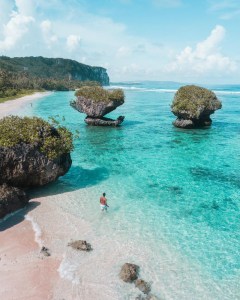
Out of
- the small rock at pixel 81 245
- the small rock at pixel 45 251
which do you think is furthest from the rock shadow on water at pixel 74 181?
the small rock at pixel 81 245

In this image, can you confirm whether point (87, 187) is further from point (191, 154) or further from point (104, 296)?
point (191, 154)

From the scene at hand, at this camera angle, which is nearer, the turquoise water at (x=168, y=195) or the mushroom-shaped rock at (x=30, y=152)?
the turquoise water at (x=168, y=195)

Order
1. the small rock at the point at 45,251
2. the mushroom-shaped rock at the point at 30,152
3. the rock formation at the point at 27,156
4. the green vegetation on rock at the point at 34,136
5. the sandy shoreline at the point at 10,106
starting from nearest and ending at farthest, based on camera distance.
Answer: the small rock at the point at 45,251
the rock formation at the point at 27,156
the mushroom-shaped rock at the point at 30,152
the green vegetation on rock at the point at 34,136
the sandy shoreline at the point at 10,106

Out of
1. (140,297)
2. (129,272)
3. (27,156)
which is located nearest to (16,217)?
(27,156)

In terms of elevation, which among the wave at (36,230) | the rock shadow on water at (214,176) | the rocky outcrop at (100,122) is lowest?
the rock shadow on water at (214,176)

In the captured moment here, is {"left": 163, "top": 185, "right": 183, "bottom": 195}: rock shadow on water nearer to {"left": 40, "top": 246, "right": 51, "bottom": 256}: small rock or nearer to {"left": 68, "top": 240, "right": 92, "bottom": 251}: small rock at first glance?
{"left": 68, "top": 240, "right": 92, "bottom": 251}: small rock

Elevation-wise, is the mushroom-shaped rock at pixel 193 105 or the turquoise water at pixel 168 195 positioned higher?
the mushroom-shaped rock at pixel 193 105

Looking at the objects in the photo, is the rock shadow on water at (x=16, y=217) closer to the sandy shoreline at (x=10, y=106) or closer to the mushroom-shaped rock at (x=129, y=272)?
the mushroom-shaped rock at (x=129, y=272)

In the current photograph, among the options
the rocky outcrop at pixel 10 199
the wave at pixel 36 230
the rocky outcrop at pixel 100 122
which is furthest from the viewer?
the rocky outcrop at pixel 100 122
